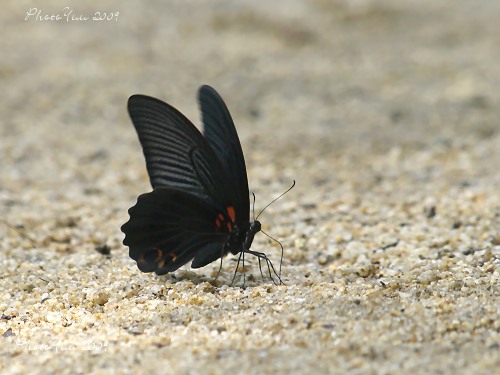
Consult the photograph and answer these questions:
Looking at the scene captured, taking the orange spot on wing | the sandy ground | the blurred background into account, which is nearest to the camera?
the sandy ground

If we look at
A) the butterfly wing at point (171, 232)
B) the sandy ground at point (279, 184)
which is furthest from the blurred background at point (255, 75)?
the butterfly wing at point (171, 232)

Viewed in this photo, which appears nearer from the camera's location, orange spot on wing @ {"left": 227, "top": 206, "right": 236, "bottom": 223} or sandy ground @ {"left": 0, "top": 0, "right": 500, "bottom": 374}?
sandy ground @ {"left": 0, "top": 0, "right": 500, "bottom": 374}

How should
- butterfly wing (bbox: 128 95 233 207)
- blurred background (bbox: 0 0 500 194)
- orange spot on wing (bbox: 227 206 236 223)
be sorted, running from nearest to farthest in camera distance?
butterfly wing (bbox: 128 95 233 207), orange spot on wing (bbox: 227 206 236 223), blurred background (bbox: 0 0 500 194)

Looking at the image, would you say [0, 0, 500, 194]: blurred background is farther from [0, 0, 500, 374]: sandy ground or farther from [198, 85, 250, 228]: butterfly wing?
[198, 85, 250, 228]: butterfly wing

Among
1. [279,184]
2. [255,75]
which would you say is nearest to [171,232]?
[279,184]

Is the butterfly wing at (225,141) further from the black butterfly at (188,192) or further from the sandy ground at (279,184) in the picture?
the sandy ground at (279,184)

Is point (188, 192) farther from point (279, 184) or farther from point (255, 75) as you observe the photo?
point (255, 75)

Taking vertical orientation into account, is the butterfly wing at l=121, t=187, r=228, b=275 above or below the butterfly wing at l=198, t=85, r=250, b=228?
below

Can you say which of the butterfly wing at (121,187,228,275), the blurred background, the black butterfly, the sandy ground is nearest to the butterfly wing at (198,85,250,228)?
the black butterfly
